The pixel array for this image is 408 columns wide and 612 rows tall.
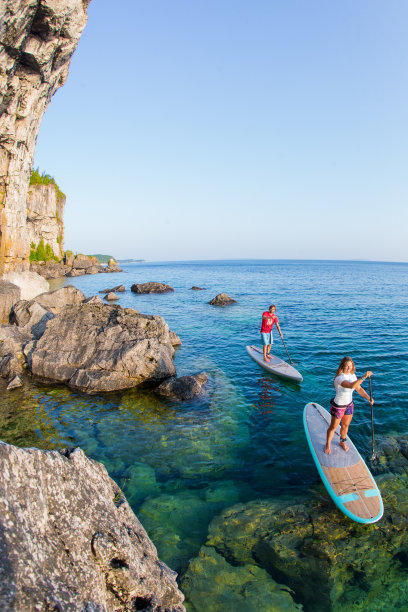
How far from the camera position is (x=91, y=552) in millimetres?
4422

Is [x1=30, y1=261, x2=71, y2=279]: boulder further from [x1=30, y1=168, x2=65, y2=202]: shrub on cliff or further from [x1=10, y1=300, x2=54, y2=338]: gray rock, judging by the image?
[x1=10, y1=300, x2=54, y2=338]: gray rock

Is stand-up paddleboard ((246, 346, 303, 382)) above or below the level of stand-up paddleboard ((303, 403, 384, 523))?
above

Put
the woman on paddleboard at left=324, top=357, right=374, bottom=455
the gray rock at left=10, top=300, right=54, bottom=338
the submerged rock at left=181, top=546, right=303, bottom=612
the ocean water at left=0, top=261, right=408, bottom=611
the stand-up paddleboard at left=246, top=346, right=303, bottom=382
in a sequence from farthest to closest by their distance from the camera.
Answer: the gray rock at left=10, top=300, right=54, bottom=338
the stand-up paddleboard at left=246, top=346, right=303, bottom=382
the woman on paddleboard at left=324, top=357, right=374, bottom=455
the ocean water at left=0, top=261, right=408, bottom=611
the submerged rock at left=181, top=546, right=303, bottom=612

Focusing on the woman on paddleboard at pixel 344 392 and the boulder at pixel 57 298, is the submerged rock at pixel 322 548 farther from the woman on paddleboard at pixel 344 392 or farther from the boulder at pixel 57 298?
the boulder at pixel 57 298

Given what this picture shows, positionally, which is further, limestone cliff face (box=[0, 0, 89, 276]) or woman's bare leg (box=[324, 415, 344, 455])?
limestone cliff face (box=[0, 0, 89, 276])

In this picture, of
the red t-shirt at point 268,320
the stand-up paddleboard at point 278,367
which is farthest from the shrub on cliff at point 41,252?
the red t-shirt at point 268,320

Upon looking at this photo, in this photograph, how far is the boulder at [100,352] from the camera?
1557 cm

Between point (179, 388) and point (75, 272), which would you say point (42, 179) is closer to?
point (75, 272)

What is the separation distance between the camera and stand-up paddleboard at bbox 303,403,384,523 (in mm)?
7867

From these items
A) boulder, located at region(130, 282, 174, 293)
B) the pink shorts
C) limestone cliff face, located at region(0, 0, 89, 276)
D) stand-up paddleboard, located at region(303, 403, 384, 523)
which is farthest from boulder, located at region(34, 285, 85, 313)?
the pink shorts

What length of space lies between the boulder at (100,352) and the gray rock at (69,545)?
10.2 metres

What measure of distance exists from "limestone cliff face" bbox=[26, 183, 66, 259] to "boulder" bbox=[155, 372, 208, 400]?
212 ft

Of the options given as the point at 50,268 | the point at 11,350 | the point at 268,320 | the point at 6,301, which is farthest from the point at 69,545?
the point at 50,268

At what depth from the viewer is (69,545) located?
4211 millimetres
